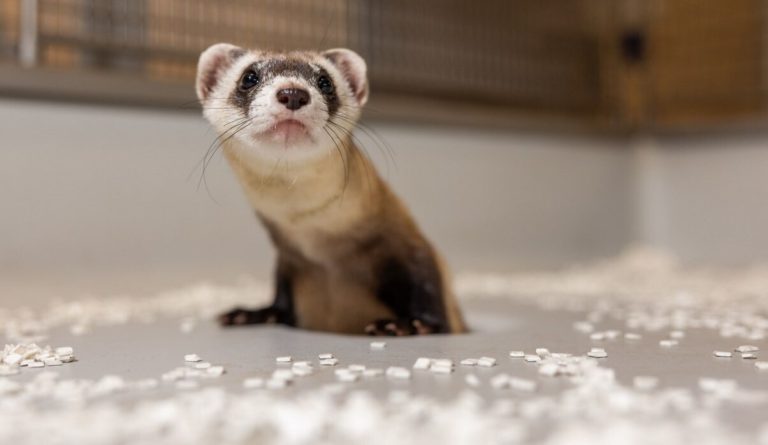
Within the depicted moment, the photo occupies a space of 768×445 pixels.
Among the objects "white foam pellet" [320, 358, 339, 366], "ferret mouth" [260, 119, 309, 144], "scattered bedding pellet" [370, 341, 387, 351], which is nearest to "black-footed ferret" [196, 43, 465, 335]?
"ferret mouth" [260, 119, 309, 144]

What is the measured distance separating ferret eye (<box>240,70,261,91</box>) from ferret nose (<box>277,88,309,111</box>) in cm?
14

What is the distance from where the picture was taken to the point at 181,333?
1.81 meters

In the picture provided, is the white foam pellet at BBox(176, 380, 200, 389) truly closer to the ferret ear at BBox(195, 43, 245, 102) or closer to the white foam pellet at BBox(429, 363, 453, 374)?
the white foam pellet at BBox(429, 363, 453, 374)

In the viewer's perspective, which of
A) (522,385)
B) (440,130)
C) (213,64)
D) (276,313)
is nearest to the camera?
(522,385)

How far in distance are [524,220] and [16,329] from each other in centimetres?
243

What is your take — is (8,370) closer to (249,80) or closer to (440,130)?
(249,80)

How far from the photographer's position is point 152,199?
8.98ft

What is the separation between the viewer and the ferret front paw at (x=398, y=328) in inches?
64.8

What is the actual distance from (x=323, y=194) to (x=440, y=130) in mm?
1886

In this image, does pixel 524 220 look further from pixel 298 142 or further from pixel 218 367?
pixel 218 367

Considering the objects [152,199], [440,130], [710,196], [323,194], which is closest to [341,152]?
[323,194]

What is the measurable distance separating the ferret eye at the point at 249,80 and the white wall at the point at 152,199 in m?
1.19

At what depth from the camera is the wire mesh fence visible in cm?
277

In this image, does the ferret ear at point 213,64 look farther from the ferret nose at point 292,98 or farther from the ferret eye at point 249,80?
the ferret nose at point 292,98
